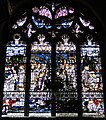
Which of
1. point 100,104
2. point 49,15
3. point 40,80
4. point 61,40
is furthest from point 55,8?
point 100,104

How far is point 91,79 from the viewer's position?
9625mm

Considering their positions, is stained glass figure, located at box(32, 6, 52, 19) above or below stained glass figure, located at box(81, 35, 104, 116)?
above

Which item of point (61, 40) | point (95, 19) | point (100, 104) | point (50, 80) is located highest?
point (95, 19)

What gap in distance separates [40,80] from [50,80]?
0.29 m

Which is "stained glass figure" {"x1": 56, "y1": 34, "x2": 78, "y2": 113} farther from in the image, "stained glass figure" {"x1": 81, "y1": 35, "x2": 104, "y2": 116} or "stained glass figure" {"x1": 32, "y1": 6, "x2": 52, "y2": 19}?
"stained glass figure" {"x1": 32, "y1": 6, "x2": 52, "y2": 19}

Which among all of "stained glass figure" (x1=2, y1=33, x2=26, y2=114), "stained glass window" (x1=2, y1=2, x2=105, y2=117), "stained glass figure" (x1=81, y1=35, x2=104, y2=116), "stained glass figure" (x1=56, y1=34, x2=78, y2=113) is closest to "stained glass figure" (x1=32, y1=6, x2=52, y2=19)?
"stained glass window" (x1=2, y1=2, x2=105, y2=117)

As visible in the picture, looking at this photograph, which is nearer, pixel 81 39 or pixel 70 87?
pixel 70 87

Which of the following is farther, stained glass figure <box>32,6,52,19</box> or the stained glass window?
stained glass figure <box>32,6,52,19</box>

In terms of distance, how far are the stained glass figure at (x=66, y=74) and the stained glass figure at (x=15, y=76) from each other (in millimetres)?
965

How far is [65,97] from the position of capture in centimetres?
934

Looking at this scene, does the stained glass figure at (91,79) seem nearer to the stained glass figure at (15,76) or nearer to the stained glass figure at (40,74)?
the stained glass figure at (40,74)

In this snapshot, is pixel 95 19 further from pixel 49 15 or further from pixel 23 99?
pixel 23 99

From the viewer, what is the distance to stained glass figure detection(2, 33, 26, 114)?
30.5ft

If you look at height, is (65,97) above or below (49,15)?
below
